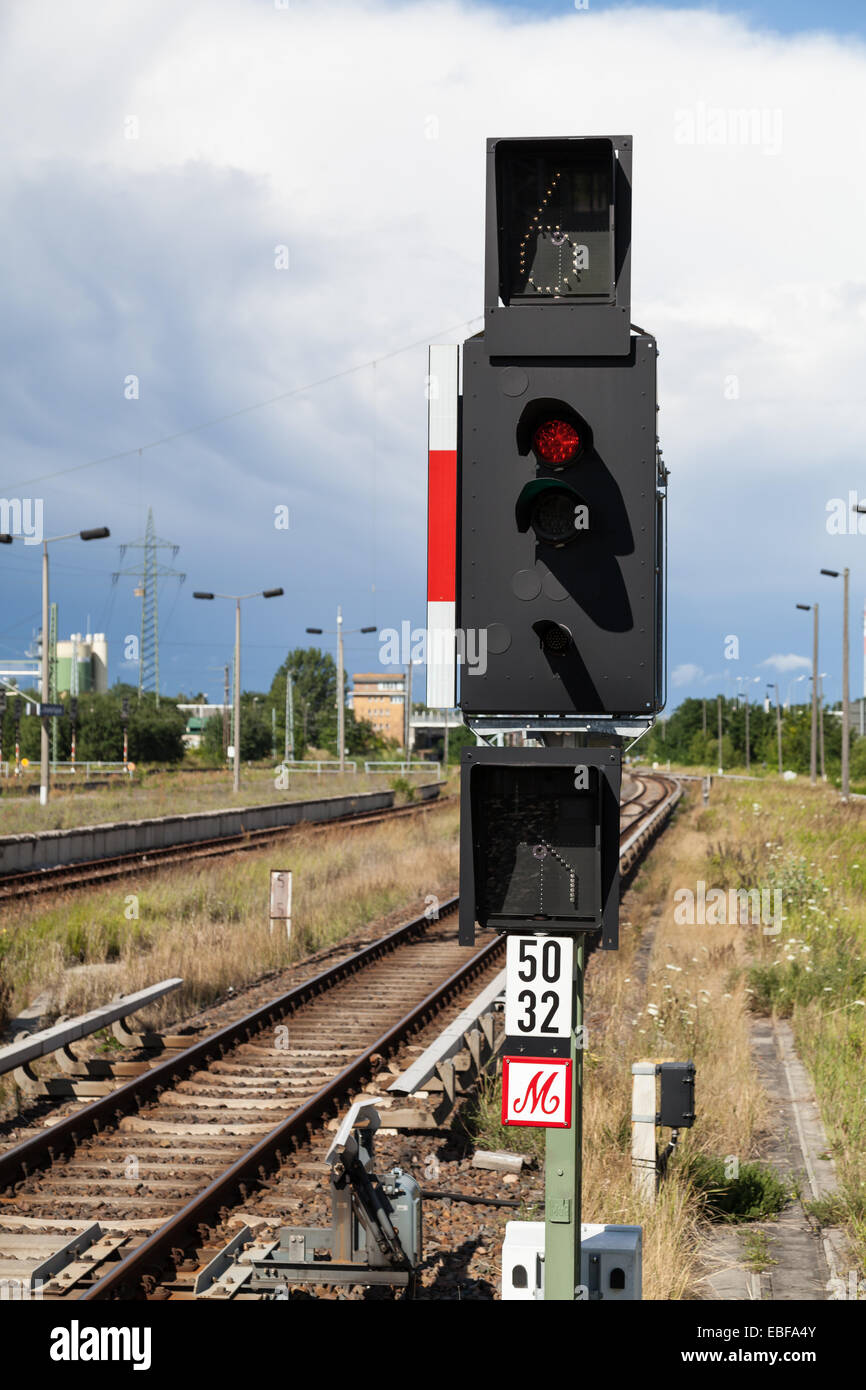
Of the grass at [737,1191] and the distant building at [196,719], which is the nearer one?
the grass at [737,1191]

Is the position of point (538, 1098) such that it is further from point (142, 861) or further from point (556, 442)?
point (142, 861)

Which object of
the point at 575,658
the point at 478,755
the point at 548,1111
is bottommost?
the point at 548,1111

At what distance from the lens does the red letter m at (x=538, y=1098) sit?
338cm

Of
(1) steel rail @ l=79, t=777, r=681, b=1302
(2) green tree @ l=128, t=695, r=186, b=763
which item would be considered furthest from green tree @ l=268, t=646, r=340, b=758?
(1) steel rail @ l=79, t=777, r=681, b=1302

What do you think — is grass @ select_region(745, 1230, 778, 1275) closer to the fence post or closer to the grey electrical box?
the fence post

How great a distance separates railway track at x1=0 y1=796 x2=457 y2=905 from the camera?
1886 centimetres

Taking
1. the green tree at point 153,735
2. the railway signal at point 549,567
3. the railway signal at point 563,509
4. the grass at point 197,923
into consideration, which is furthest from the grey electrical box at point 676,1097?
the green tree at point 153,735

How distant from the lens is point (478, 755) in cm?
324

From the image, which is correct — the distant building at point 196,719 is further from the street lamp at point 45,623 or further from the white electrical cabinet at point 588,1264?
the white electrical cabinet at point 588,1264
